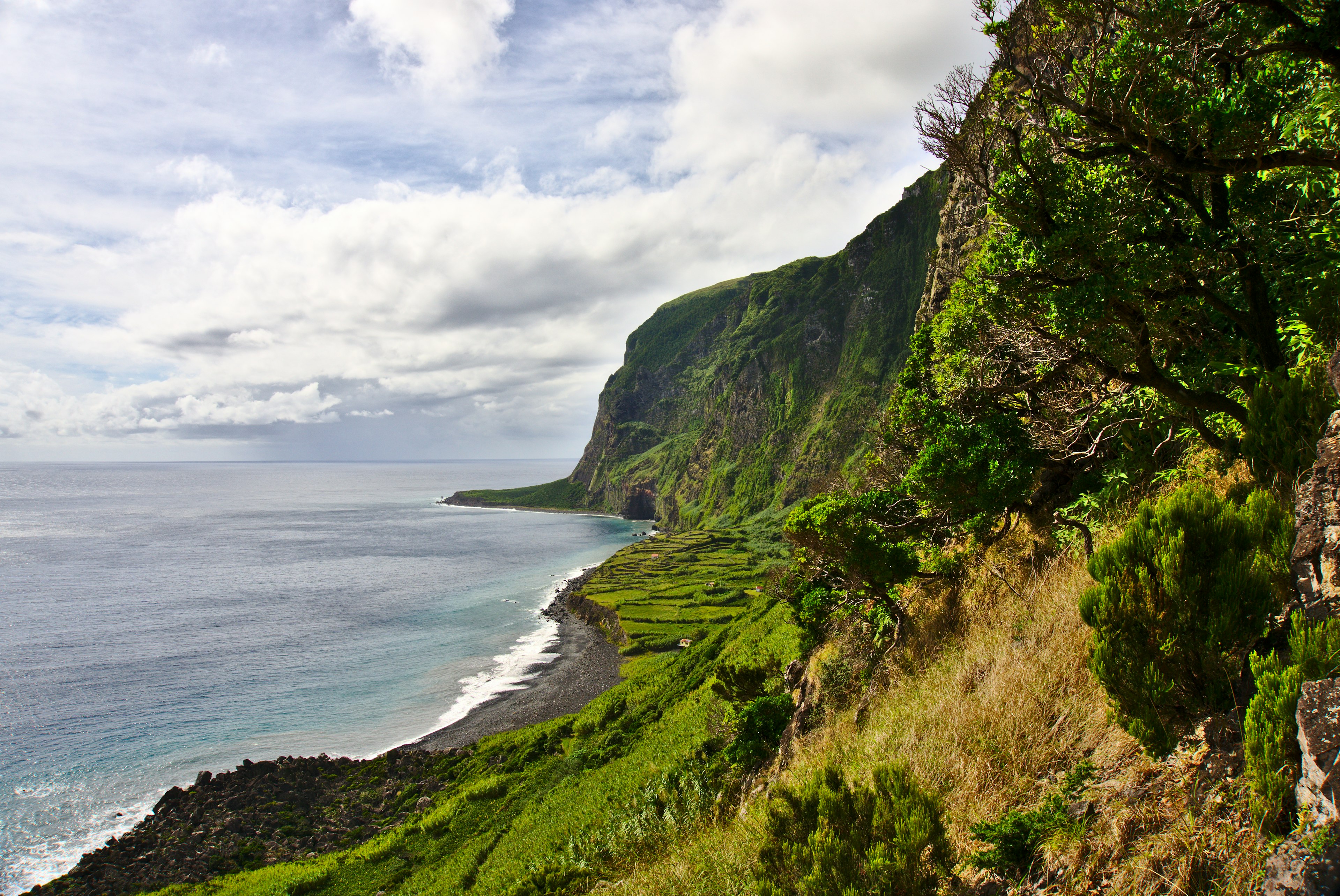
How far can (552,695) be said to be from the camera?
53.4m

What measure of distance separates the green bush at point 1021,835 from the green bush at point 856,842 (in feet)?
1.59

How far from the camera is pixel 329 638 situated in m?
66.6

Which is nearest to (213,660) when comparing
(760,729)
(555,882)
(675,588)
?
(675,588)

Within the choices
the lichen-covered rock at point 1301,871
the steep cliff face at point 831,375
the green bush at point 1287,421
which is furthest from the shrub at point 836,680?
the steep cliff face at point 831,375

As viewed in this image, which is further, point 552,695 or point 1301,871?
point 552,695

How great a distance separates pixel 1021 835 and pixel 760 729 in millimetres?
15519

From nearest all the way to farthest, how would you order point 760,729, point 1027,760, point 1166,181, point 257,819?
point 1027,760 < point 1166,181 < point 760,729 < point 257,819

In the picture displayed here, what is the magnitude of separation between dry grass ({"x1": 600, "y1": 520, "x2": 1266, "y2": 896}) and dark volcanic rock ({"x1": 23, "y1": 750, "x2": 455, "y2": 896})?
30.7 m

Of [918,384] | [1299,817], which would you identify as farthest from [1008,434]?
[1299,817]

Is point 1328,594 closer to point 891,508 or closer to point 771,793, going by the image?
point 771,793

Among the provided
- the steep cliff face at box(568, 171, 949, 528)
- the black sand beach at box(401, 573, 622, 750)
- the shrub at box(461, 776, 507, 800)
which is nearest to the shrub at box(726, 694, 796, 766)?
the shrub at box(461, 776, 507, 800)

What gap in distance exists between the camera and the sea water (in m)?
39.4

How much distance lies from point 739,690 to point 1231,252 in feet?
72.1

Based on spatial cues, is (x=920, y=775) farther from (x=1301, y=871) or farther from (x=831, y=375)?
(x=831, y=375)
